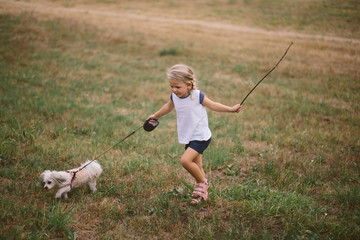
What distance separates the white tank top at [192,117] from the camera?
132 inches

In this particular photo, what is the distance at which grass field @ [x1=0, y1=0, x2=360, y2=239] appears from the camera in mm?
3125

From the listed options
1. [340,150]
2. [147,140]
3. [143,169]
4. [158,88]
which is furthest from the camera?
[158,88]

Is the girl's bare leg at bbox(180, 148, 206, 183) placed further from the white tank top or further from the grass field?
the grass field

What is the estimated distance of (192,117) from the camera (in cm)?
337

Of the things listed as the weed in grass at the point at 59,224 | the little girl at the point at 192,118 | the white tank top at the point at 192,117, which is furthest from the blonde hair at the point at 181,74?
the weed in grass at the point at 59,224

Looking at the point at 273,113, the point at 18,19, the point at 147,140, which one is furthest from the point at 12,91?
the point at 18,19

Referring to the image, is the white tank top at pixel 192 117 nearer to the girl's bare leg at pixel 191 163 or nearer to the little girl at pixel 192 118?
the little girl at pixel 192 118

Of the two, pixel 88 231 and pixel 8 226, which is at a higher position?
pixel 8 226

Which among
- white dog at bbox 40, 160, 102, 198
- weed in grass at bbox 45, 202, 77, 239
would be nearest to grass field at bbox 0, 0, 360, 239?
weed in grass at bbox 45, 202, 77, 239

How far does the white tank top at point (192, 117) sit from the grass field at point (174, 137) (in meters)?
0.70

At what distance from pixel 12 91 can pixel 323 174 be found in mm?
7741

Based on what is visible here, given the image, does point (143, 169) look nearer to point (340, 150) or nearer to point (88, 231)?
point (88, 231)

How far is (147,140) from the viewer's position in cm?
558

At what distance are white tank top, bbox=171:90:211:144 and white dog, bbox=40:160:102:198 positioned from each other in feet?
4.49
